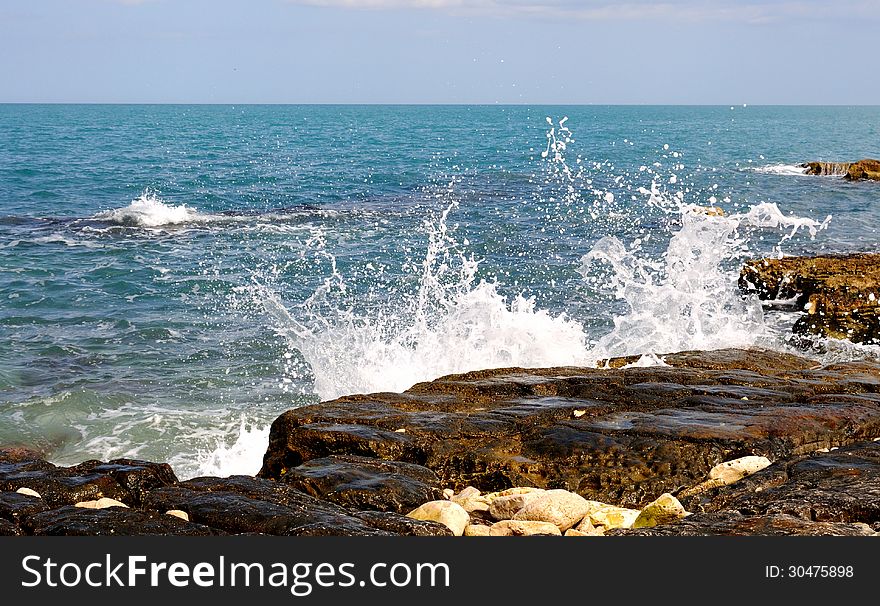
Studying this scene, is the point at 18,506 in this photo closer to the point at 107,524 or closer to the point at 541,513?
the point at 107,524

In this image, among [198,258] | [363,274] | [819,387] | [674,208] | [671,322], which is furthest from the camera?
[674,208]

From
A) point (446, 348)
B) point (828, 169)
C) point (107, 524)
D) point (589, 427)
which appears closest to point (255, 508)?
point (107, 524)

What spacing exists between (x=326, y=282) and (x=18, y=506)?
12.8m

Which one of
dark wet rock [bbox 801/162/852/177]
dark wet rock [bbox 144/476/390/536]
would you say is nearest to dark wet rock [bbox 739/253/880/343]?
dark wet rock [bbox 144/476/390/536]

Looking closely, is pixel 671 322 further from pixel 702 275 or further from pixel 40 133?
pixel 40 133

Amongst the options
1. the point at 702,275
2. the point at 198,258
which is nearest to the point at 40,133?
the point at 198,258

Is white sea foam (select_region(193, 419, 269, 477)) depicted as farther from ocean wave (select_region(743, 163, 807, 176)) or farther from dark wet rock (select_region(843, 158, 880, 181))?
ocean wave (select_region(743, 163, 807, 176))

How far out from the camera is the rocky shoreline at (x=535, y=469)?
195 inches

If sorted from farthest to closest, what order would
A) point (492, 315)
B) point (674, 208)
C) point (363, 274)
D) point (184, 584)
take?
point (674, 208) → point (363, 274) → point (492, 315) → point (184, 584)

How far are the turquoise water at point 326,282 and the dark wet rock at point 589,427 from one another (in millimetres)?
3050

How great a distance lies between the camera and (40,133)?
6994 centimetres

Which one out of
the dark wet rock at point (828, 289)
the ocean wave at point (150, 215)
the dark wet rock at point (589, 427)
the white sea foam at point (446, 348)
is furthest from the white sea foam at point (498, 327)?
the ocean wave at point (150, 215)

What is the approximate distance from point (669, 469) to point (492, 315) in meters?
5.99

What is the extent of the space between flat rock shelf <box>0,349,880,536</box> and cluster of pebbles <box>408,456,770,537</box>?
0.08 feet
